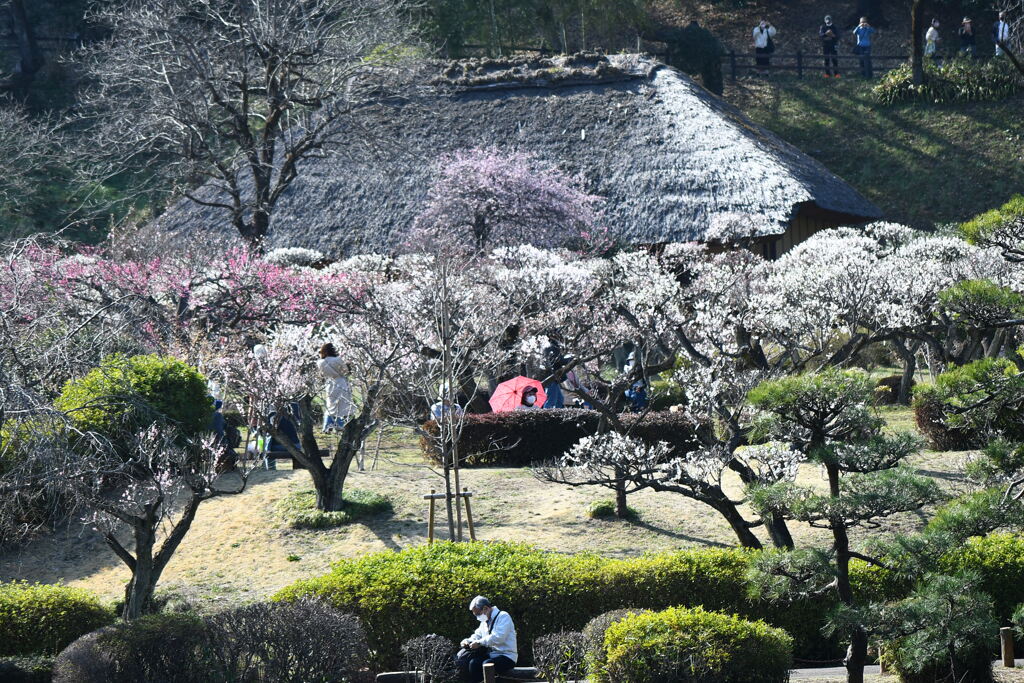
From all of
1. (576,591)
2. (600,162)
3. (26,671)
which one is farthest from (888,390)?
(26,671)

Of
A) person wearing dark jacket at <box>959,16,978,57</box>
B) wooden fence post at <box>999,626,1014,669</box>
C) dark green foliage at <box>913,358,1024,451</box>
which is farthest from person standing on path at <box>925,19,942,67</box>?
wooden fence post at <box>999,626,1014,669</box>

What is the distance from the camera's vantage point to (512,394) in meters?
17.9

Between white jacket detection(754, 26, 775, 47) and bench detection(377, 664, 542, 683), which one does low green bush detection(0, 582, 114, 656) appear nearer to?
bench detection(377, 664, 542, 683)

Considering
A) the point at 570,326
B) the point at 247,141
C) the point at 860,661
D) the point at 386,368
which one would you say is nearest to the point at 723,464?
the point at 860,661

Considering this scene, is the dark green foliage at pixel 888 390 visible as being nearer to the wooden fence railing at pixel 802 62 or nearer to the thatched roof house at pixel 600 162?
the thatched roof house at pixel 600 162

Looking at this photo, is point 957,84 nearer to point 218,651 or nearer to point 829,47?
point 829,47

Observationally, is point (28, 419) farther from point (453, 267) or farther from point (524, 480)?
point (453, 267)

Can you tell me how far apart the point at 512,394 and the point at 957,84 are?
26.7 m

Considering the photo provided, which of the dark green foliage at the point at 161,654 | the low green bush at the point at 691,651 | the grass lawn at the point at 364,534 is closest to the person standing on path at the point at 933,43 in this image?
the grass lawn at the point at 364,534

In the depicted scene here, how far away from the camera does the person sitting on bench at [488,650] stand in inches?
402

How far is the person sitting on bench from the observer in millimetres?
10219

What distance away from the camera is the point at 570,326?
19.4 m

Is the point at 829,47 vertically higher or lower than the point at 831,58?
higher

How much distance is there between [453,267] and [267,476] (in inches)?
176
